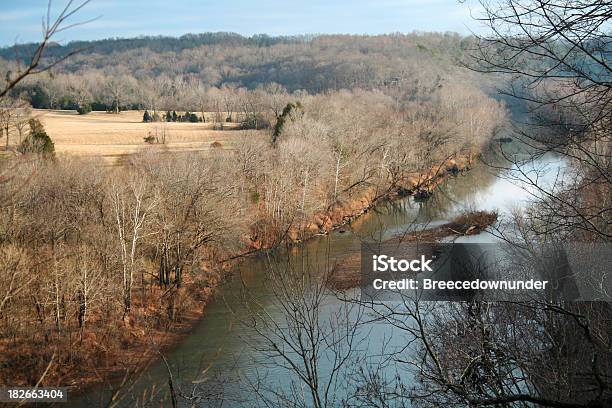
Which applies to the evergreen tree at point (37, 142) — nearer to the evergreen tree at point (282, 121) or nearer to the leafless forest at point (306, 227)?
the leafless forest at point (306, 227)

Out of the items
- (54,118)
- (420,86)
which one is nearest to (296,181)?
(54,118)

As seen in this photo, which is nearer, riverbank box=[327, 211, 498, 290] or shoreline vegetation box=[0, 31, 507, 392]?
shoreline vegetation box=[0, 31, 507, 392]

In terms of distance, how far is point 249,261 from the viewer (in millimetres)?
17938

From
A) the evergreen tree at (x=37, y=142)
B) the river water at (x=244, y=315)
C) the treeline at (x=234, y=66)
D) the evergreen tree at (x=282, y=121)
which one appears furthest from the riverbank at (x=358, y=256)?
the treeline at (x=234, y=66)

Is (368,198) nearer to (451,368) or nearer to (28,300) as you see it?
(28,300)

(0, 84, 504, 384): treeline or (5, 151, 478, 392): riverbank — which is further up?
(0, 84, 504, 384): treeline

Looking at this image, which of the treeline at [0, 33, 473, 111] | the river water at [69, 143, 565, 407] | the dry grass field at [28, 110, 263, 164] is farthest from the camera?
the treeline at [0, 33, 473, 111]

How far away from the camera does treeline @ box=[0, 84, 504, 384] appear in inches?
448

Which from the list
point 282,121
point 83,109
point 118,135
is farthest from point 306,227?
point 83,109

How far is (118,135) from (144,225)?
71.1ft

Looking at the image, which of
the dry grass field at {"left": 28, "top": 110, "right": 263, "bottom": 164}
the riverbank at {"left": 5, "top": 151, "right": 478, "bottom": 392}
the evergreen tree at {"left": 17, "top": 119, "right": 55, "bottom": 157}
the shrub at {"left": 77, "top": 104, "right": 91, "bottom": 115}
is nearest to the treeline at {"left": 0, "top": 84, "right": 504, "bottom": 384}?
the riverbank at {"left": 5, "top": 151, "right": 478, "bottom": 392}

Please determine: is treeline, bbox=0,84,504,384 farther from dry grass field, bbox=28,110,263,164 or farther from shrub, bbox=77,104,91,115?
shrub, bbox=77,104,91,115

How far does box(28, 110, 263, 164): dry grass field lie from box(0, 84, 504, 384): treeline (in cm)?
500

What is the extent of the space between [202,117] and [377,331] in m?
41.4
